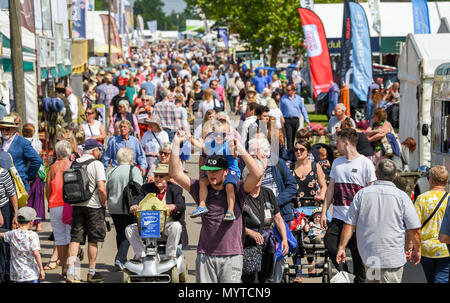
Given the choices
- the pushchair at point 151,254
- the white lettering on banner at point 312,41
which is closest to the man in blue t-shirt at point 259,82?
the white lettering on banner at point 312,41

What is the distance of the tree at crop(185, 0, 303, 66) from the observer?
4026 cm

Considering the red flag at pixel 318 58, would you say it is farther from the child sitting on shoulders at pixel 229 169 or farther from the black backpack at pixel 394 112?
the child sitting on shoulders at pixel 229 169

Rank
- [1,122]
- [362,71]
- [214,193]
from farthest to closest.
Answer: [362,71] → [1,122] → [214,193]

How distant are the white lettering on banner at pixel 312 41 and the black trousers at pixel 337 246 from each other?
1244cm

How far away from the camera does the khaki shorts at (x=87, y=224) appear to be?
29.7ft

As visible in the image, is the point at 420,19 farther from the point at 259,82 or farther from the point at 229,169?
the point at 229,169

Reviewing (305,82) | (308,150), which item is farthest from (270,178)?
(305,82)

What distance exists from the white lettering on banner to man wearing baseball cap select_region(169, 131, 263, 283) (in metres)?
13.9

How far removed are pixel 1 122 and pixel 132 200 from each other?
2.34 m

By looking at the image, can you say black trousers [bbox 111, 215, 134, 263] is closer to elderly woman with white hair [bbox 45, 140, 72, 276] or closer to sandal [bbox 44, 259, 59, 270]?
elderly woman with white hair [bbox 45, 140, 72, 276]

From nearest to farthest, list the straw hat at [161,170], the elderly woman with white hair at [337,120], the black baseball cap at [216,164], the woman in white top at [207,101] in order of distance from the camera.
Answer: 1. the black baseball cap at [216,164]
2. the straw hat at [161,170]
3. the elderly woman with white hair at [337,120]
4. the woman in white top at [207,101]

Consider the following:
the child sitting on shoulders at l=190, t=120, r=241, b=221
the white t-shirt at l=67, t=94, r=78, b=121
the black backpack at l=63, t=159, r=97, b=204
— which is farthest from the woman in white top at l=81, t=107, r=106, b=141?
the child sitting on shoulders at l=190, t=120, r=241, b=221

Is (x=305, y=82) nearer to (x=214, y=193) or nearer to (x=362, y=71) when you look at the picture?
(x=362, y=71)

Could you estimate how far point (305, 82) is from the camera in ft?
136
